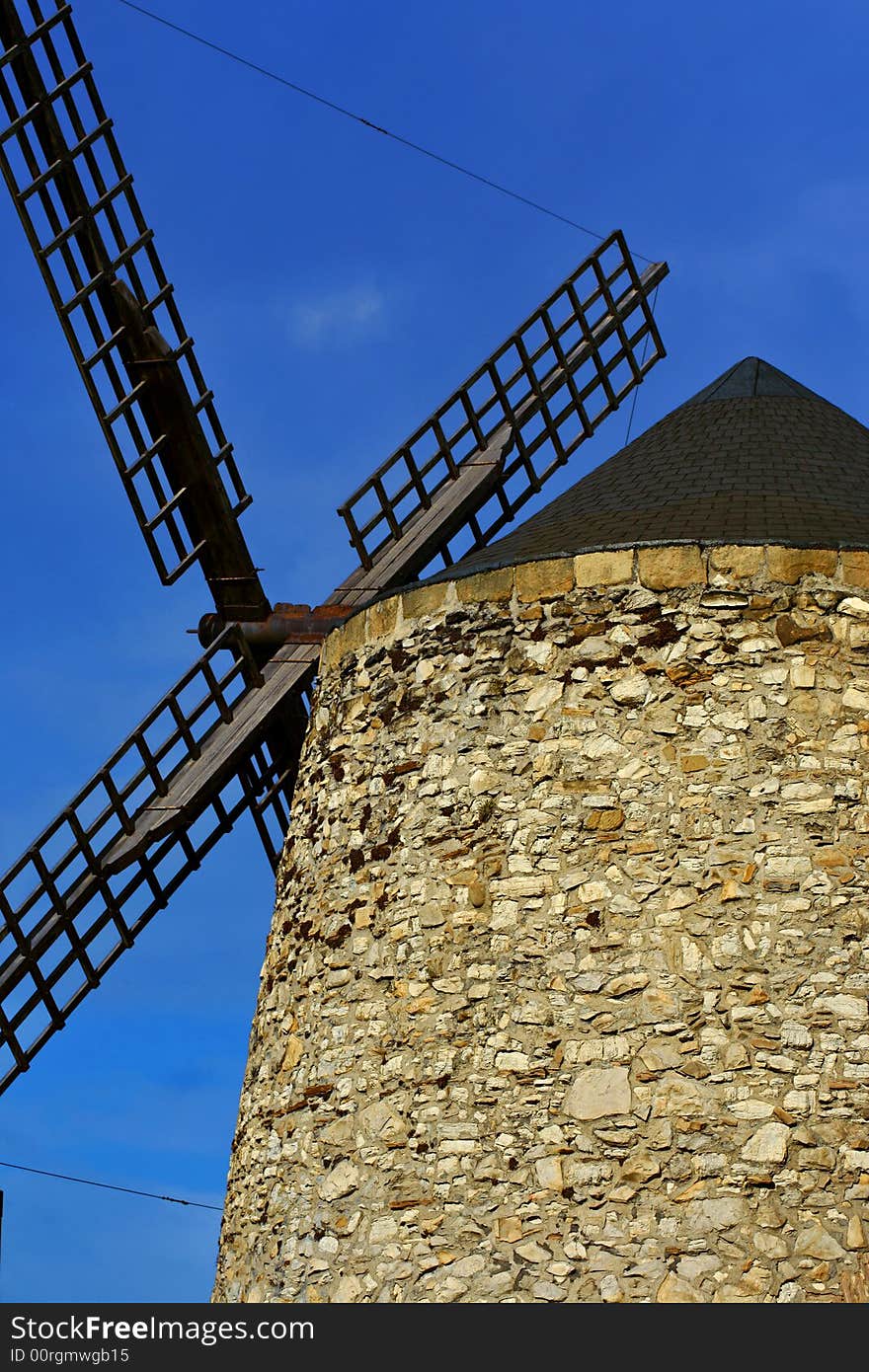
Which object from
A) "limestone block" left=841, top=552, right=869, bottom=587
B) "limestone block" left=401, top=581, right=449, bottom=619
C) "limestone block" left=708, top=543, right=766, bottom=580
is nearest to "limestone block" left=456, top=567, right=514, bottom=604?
"limestone block" left=401, top=581, right=449, bottom=619

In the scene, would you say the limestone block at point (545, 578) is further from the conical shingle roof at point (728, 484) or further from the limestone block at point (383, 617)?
the limestone block at point (383, 617)

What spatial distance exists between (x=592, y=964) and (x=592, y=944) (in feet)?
0.37

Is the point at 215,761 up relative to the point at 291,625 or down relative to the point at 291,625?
down

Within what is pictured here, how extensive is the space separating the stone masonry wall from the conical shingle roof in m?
0.32

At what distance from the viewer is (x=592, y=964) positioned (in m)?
10.9

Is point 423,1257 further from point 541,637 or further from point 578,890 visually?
point 541,637

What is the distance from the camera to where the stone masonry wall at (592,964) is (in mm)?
10352

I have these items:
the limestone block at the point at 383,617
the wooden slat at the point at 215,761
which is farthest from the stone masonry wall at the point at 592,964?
the wooden slat at the point at 215,761

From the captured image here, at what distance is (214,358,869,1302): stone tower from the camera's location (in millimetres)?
10367

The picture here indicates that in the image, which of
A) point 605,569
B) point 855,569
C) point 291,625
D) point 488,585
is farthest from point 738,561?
point 291,625

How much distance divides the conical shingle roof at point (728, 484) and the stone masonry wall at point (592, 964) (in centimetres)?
32

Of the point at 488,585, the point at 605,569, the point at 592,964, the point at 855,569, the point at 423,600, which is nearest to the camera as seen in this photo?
the point at 592,964

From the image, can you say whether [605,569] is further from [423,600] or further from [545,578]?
[423,600]

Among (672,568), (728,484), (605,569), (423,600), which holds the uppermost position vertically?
(728,484)
